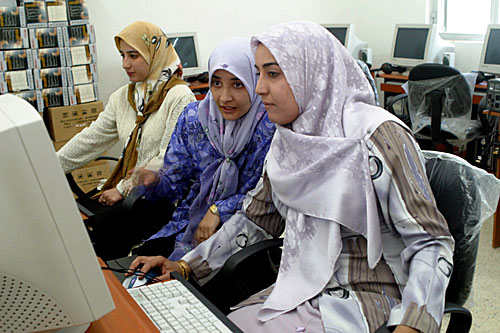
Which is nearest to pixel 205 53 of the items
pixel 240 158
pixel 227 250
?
pixel 240 158

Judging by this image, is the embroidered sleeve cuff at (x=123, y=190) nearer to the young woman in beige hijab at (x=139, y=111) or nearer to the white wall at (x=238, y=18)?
the young woman in beige hijab at (x=139, y=111)

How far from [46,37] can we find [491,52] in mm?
3526

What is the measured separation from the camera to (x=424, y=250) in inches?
43.7

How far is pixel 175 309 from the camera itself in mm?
1040

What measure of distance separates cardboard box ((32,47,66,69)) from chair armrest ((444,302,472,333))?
337 centimetres

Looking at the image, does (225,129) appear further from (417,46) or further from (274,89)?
(417,46)

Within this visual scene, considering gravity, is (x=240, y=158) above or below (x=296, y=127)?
below

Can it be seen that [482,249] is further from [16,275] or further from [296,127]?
[16,275]

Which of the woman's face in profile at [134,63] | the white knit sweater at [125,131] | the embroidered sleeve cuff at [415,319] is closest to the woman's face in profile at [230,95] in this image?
the white knit sweater at [125,131]

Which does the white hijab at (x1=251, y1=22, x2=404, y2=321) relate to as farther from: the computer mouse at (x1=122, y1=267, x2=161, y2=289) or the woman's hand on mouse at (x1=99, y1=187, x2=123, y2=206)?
the woman's hand on mouse at (x1=99, y1=187, x2=123, y2=206)

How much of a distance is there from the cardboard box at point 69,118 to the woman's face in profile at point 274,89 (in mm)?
2863

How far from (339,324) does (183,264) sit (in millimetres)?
508

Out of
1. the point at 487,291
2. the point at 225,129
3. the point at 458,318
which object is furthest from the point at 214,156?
the point at 487,291

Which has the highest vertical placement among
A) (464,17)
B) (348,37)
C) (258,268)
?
(464,17)
